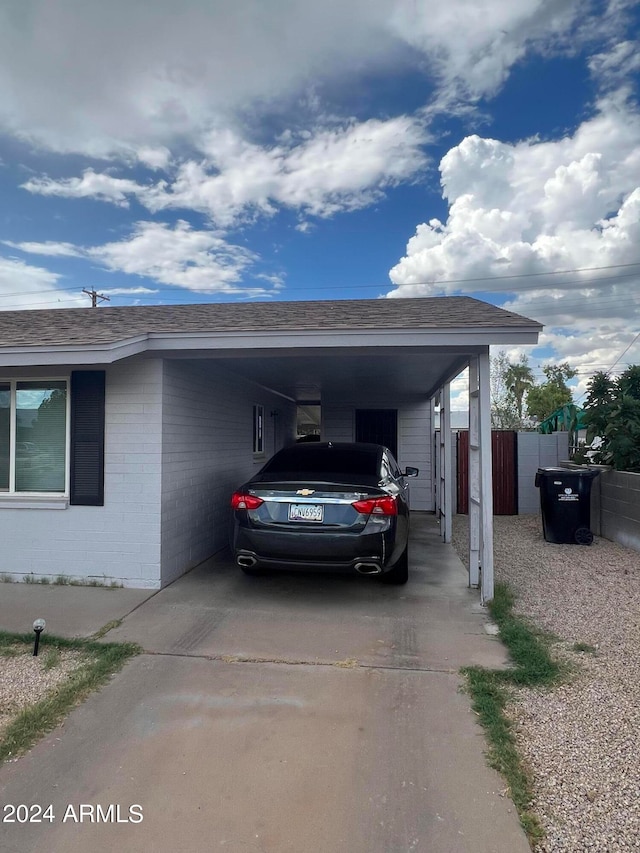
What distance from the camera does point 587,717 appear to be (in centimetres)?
314

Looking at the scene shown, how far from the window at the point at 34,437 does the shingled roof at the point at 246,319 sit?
0.64 m

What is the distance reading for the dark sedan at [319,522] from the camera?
16.3ft

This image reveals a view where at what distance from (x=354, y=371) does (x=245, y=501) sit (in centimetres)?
378

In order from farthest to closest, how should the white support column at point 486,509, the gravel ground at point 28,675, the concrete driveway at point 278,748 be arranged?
the white support column at point 486,509
the gravel ground at point 28,675
the concrete driveway at point 278,748

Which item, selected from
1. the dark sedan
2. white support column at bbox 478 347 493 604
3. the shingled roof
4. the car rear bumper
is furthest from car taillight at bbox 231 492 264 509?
white support column at bbox 478 347 493 604

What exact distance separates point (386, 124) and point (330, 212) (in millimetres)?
5078

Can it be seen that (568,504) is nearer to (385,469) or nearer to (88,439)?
(385,469)

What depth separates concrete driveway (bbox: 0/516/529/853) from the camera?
222 centimetres

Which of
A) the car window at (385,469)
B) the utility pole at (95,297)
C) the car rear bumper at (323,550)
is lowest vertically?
the car rear bumper at (323,550)

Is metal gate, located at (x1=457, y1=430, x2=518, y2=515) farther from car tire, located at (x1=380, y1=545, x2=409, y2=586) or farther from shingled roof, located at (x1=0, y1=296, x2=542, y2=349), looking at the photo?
car tire, located at (x1=380, y1=545, x2=409, y2=586)

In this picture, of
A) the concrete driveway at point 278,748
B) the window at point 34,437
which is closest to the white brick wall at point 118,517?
the window at point 34,437

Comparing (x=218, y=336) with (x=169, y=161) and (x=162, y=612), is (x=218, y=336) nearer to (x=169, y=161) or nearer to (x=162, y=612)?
(x=162, y=612)

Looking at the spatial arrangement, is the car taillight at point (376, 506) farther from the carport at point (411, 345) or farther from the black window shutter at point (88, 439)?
the black window shutter at point (88, 439)

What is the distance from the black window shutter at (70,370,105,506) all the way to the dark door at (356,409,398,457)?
7668mm
